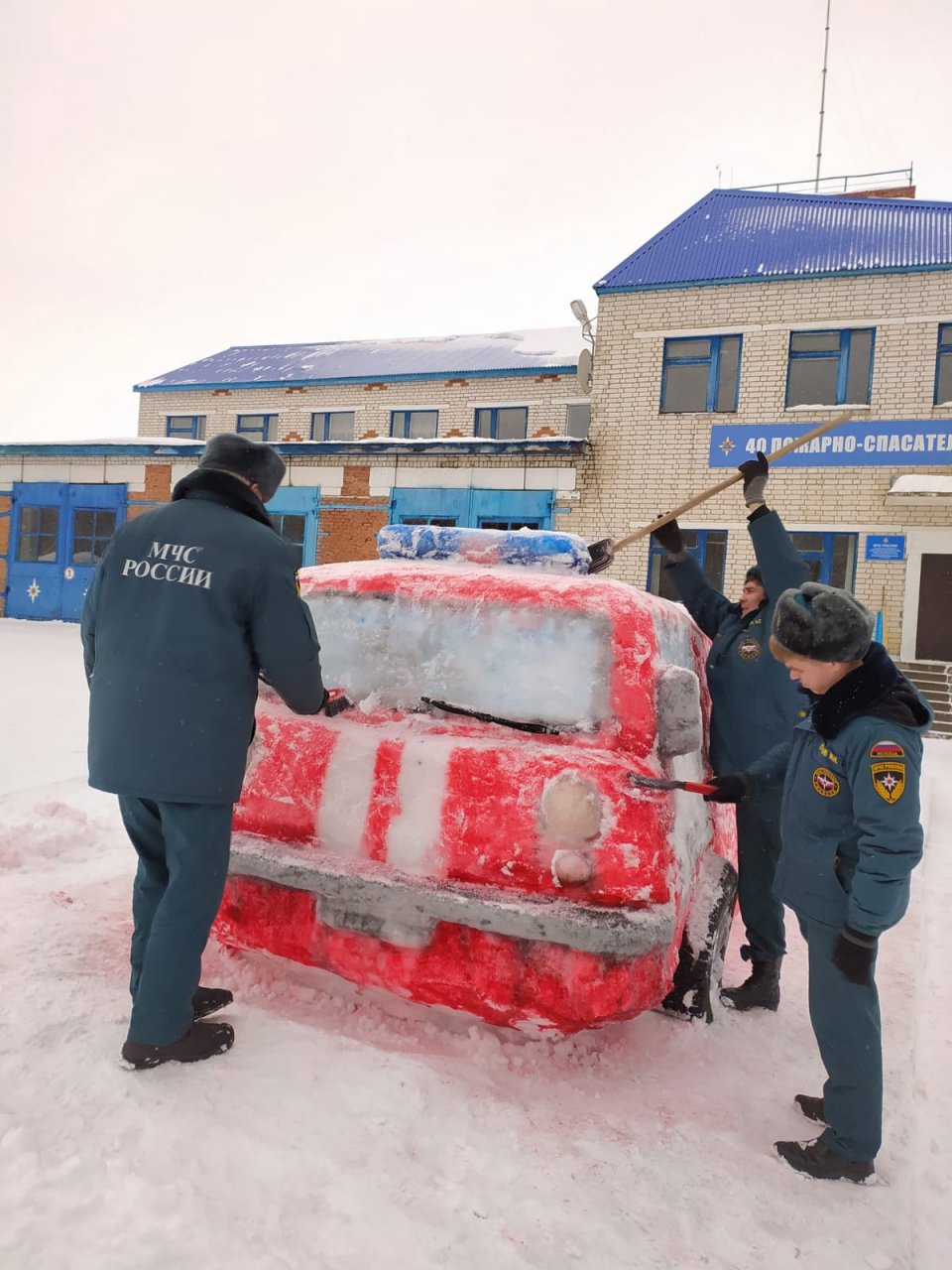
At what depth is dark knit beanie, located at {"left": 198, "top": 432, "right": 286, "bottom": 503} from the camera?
2.30m

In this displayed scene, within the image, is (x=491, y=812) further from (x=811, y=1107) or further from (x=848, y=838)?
(x=811, y=1107)

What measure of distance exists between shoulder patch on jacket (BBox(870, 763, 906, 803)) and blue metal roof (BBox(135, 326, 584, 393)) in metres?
16.8

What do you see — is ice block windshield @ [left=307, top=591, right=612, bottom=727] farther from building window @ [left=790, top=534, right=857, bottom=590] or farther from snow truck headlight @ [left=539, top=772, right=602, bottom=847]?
building window @ [left=790, top=534, right=857, bottom=590]

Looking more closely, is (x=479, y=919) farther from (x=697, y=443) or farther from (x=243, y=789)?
(x=697, y=443)

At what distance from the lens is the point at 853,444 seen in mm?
12242

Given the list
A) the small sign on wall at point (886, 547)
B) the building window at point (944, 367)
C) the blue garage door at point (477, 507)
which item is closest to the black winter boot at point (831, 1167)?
the small sign on wall at point (886, 547)

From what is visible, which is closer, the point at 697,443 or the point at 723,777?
the point at 723,777

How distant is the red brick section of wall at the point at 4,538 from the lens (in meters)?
17.4

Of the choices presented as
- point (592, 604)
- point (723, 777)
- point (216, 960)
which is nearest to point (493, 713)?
point (592, 604)

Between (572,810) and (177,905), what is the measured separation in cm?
113

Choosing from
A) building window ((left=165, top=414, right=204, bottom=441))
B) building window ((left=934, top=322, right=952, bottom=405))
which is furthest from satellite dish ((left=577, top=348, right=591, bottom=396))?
building window ((left=165, top=414, right=204, bottom=441))

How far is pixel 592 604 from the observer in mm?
2537

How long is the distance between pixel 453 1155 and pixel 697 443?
41.1 ft

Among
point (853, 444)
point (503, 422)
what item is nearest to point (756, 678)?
point (853, 444)
